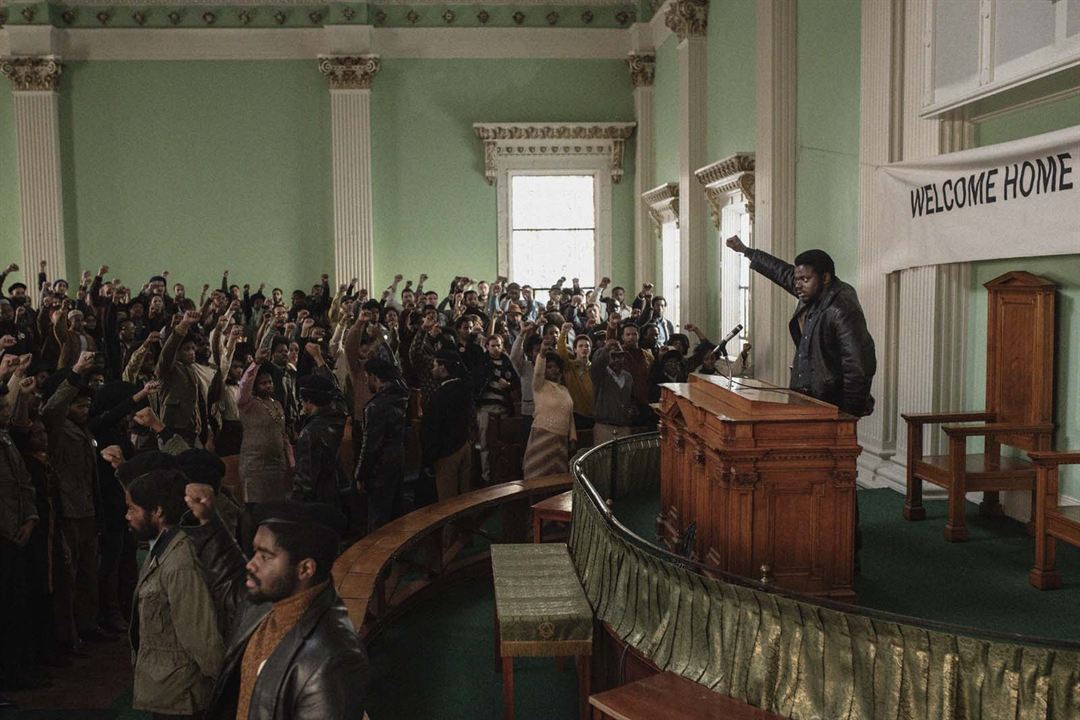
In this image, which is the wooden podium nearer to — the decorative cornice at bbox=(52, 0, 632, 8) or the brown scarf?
the brown scarf

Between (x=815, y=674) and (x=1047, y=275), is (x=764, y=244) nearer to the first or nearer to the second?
(x=1047, y=275)

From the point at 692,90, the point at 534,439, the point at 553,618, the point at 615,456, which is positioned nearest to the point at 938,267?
the point at 615,456

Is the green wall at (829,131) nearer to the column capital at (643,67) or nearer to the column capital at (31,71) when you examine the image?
the column capital at (643,67)

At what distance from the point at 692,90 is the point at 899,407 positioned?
732 cm

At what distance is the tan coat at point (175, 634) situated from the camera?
12.9ft

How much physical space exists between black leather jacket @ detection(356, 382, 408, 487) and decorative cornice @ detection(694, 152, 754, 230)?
5780 mm

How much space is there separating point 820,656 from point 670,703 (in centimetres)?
63

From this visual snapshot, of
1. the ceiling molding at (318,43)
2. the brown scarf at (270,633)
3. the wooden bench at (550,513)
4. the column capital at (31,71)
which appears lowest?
the wooden bench at (550,513)

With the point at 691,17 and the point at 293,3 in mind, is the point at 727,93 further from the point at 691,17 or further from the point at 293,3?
the point at 293,3

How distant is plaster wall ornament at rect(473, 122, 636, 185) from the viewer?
59.3 feet

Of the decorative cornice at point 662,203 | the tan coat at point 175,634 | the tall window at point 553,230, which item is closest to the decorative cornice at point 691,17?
the decorative cornice at point 662,203

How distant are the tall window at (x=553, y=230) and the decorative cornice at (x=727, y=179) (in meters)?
5.05

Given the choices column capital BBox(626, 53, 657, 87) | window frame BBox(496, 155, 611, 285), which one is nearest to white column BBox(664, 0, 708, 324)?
column capital BBox(626, 53, 657, 87)

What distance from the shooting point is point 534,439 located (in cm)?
872
